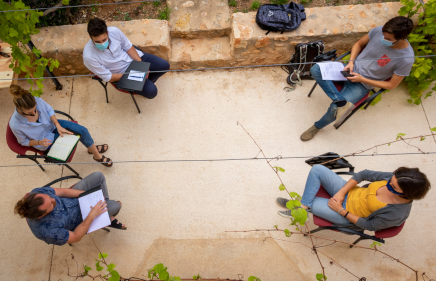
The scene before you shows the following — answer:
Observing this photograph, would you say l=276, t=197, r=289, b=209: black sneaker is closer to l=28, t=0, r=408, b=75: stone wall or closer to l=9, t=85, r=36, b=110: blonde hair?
l=28, t=0, r=408, b=75: stone wall

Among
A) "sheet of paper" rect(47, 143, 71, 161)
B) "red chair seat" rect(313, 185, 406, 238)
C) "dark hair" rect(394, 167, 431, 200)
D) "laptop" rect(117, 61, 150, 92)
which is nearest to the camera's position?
"dark hair" rect(394, 167, 431, 200)

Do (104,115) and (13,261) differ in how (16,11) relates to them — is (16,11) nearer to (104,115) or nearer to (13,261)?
(104,115)

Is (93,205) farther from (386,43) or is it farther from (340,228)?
(386,43)

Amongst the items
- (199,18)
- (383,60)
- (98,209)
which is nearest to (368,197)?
(383,60)

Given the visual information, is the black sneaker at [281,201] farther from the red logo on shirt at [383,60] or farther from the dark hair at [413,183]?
the red logo on shirt at [383,60]

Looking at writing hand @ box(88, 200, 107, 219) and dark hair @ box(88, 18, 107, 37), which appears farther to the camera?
dark hair @ box(88, 18, 107, 37)

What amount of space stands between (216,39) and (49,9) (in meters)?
2.12

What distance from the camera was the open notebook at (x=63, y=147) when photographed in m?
2.46

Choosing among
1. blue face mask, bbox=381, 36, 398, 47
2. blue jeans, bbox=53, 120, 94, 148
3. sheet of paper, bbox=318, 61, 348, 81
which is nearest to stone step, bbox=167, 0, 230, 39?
sheet of paper, bbox=318, 61, 348, 81

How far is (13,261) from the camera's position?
2.62 meters

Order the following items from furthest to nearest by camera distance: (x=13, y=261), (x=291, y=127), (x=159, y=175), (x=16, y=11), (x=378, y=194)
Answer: (x=291, y=127) < (x=159, y=175) < (x=13, y=261) < (x=16, y=11) < (x=378, y=194)

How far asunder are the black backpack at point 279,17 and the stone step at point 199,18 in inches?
18.8

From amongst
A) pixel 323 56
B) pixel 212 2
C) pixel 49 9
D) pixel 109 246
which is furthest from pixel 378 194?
pixel 49 9

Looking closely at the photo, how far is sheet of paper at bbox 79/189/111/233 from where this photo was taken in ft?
7.38
